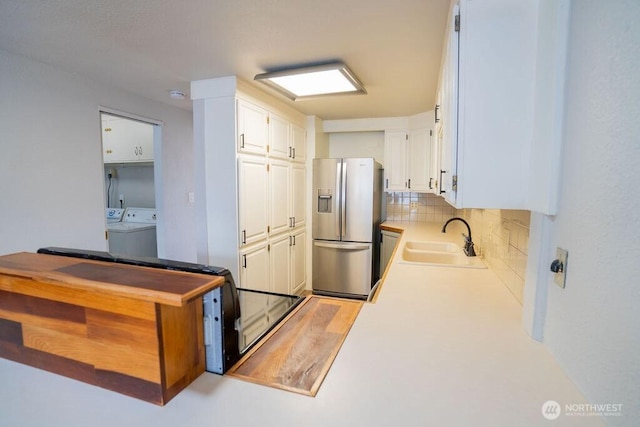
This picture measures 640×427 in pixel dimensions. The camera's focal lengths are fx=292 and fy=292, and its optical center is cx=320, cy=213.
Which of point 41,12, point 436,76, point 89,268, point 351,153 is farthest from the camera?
point 351,153

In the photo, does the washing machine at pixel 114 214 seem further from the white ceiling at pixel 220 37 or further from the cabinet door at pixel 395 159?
the cabinet door at pixel 395 159

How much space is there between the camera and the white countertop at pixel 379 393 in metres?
0.67

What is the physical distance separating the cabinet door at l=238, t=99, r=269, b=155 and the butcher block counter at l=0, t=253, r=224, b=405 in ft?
5.65

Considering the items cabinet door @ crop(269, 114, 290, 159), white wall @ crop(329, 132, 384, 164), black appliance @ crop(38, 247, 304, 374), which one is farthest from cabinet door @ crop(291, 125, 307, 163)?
black appliance @ crop(38, 247, 304, 374)

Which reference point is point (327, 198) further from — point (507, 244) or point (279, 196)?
point (507, 244)

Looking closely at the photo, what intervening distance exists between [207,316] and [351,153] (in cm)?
380

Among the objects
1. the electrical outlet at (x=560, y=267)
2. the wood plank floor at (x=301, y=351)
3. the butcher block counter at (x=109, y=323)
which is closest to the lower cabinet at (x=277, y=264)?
the wood plank floor at (x=301, y=351)

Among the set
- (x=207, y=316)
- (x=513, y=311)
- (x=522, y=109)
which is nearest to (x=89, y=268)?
(x=207, y=316)

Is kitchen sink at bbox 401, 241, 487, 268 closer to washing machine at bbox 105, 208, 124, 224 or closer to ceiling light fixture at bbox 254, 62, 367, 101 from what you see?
ceiling light fixture at bbox 254, 62, 367, 101

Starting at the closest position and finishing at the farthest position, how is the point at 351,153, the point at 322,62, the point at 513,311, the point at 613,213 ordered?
the point at 613,213 → the point at 513,311 → the point at 322,62 → the point at 351,153

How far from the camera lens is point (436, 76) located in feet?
7.66

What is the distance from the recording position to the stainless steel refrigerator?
346cm

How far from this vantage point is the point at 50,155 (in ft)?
6.92

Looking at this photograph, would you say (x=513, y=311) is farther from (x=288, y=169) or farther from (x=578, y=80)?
(x=288, y=169)
